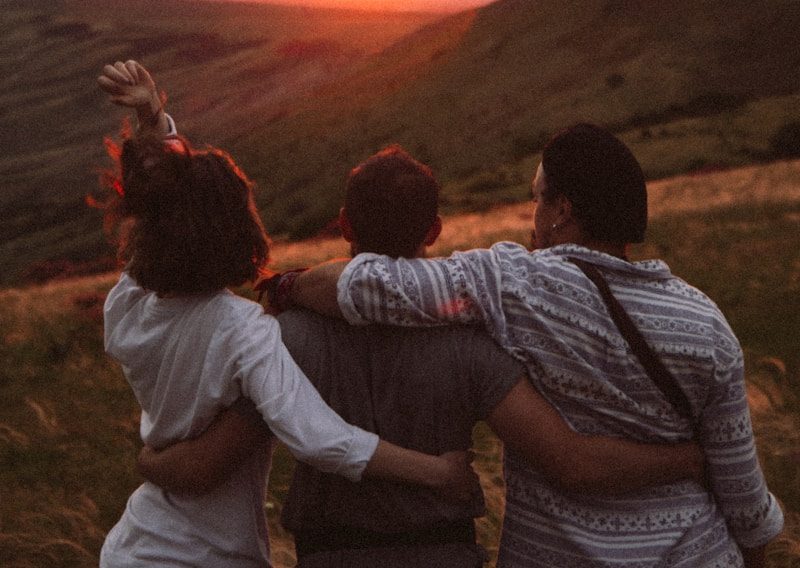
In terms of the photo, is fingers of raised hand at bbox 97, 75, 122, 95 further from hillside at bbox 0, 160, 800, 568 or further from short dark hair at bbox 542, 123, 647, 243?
hillside at bbox 0, 160, 800, 568

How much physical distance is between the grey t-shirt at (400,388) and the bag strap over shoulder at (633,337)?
284 millimetres

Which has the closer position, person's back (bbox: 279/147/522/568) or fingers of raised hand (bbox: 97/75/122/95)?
person's back (bbox: 279/147/522/568)

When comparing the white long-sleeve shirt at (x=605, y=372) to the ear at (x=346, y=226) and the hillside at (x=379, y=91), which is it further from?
the hillside at (x=379, y=91)

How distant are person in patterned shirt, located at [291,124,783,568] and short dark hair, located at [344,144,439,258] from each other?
A: 8 centimetres

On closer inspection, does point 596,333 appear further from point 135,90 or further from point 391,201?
point 135,90

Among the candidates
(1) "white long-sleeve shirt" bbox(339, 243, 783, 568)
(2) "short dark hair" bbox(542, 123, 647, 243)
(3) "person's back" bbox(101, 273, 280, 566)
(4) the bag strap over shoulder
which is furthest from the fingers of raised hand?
(4) the bag strap over shoulder

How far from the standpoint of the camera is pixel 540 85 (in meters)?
58.8

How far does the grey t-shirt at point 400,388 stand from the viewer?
2.40m

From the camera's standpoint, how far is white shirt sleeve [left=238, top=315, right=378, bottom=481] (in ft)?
7.60

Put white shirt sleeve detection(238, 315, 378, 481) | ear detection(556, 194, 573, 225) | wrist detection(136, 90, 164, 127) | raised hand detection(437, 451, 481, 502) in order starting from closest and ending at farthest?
white shirt sleeve detection(238, 315, 378, 481) → raised hand detection(437, 451, 481, 502) → ear detection(556, 194, 573, 225) → wrist detection(136, 90, 164, 127)

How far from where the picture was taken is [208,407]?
2.44 m

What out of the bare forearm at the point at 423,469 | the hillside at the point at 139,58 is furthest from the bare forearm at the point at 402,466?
the hillside at the point at 139,58

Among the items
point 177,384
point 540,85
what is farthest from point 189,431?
point 540,85

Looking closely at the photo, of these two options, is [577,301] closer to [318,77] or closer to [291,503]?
[291,503]
